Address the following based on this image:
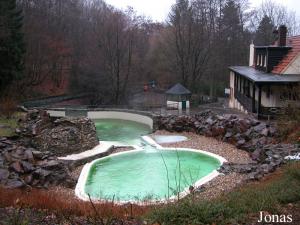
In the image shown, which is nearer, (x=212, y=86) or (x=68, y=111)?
(x=68, y=111)

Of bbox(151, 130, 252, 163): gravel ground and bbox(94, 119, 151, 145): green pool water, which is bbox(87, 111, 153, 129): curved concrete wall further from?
bbox(151, 130, 252, 163): gravel ground

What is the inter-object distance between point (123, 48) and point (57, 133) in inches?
947

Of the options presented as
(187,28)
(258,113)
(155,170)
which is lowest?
(155,170)

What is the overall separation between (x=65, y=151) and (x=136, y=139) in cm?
592

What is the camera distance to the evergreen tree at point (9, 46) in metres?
28.8

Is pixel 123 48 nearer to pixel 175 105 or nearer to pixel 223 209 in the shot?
pixel 175 105

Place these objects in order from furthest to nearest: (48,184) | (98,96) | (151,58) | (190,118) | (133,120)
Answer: (151,58)
(98,96)
(133,120)
(190,118)
(48,184)

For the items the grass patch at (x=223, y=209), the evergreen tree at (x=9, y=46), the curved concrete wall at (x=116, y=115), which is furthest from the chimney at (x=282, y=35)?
the grass patch at (x=223, y=209)

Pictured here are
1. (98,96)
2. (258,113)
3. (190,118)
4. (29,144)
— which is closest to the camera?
(29,144)

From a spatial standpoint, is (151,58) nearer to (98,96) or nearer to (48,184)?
(98,96)

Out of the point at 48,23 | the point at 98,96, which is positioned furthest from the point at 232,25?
the point at 48,23

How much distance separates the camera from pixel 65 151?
18.5 meters

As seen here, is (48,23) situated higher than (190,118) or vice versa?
(48,23)

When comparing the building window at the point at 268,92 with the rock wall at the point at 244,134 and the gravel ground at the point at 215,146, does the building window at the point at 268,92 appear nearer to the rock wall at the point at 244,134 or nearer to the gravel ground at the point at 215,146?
the rock wall at the point at 244,134
